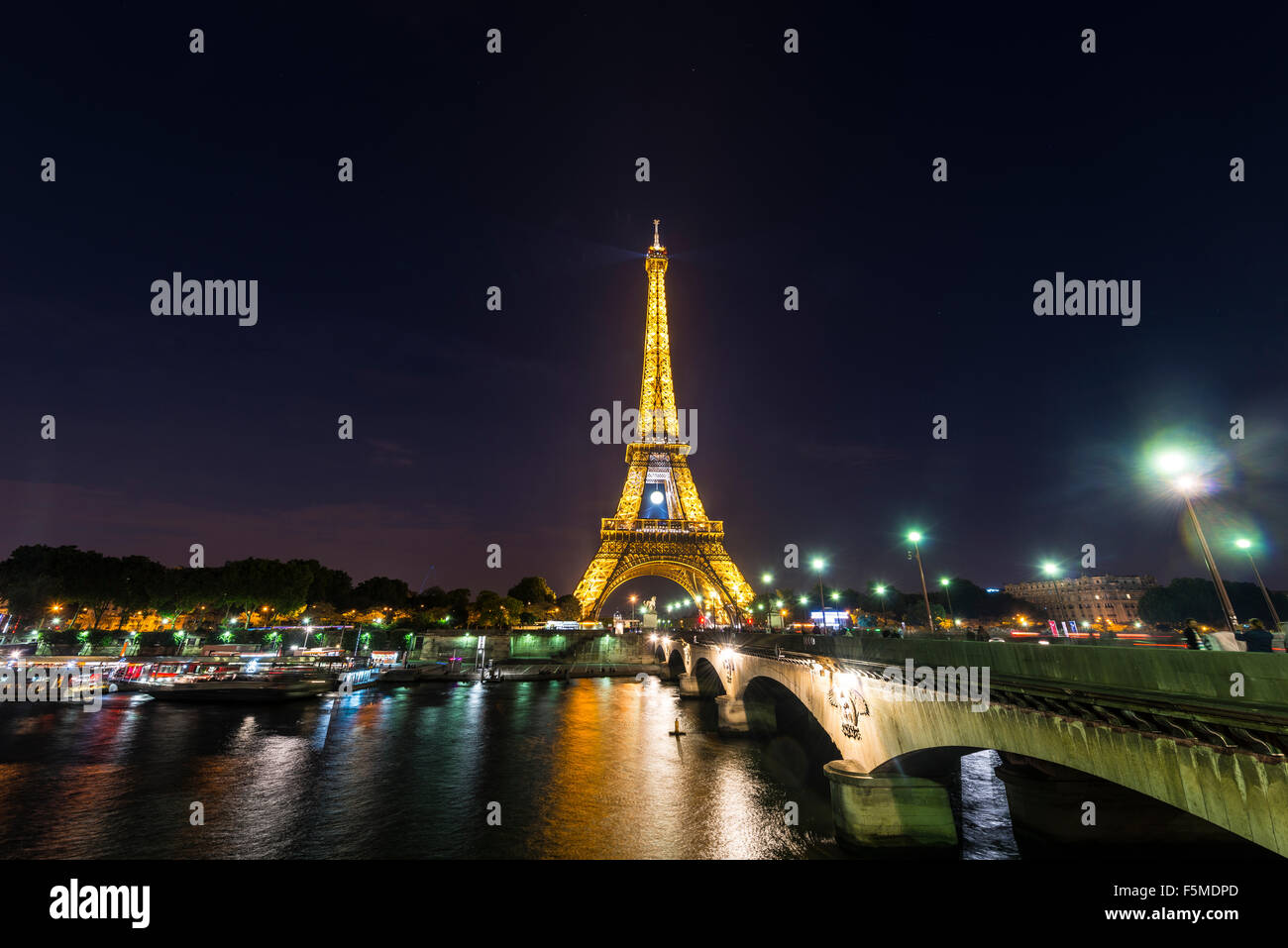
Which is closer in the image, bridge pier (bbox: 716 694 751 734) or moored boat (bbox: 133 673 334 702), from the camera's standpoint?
bridge pier (bbox: 716 694 751 734)

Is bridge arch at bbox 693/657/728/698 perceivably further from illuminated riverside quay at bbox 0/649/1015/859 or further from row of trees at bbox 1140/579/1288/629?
row of trees at bbox 1140/579/1288/629

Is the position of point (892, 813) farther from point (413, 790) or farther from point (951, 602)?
point (951, 602)

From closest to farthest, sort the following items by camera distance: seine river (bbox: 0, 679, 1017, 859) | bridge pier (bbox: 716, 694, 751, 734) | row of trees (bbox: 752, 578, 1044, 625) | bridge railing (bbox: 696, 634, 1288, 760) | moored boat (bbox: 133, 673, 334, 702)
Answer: bridge railing (bbox: 696, 634, 1288, 760) → seine river (bbox: 0, 679, 1017, 859) → bridge pier (bbox: 716, 694, 751, 734) → moored boat (bbox: 133, 673, 334, 702) → row of trees (bbox: 752, 578, 1044, 625)

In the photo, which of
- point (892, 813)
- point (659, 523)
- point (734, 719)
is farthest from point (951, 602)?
point (892, 813)

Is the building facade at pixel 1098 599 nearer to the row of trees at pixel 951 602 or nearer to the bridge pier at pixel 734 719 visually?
the row of trees at pixel 951 602

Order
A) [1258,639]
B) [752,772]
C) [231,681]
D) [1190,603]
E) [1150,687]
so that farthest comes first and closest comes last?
[1190,603]
[231,681]
[752,772]
[1258,639]
[1150,687]

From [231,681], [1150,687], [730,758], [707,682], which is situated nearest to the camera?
[1150,687]

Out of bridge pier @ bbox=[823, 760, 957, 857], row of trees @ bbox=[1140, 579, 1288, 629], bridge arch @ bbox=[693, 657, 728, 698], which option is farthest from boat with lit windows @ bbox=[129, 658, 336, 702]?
row of trees @ bbox=[1140, 579, 1288, 629]

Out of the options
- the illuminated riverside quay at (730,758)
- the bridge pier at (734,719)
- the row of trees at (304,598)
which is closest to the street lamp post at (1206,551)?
the illuminated riverside quay at (730,758)
